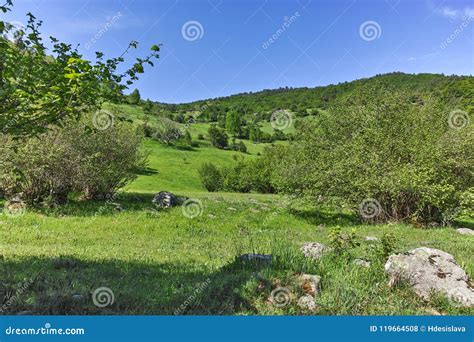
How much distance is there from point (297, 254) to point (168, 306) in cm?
347

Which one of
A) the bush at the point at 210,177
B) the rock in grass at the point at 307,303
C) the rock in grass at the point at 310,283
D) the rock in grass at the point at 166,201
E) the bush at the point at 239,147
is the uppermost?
the bush at the point at 239,147

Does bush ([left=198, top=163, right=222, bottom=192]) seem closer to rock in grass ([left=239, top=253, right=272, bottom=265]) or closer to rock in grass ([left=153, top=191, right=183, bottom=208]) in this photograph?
rock in grass ([left=153, top=191, right=183, bottom=208])

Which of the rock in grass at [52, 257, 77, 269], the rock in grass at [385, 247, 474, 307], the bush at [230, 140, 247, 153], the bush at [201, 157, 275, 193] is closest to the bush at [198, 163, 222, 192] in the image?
the bush at [201, 157, 275, 193]

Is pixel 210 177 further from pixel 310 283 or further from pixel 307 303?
pixel 307 303

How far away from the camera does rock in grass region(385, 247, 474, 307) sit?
7761 millimetres

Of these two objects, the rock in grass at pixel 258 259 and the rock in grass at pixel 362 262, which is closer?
the rock in grass at pixel 362 262

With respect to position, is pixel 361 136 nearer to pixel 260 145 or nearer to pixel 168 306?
pixel 168 306

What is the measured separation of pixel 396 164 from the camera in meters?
26.5

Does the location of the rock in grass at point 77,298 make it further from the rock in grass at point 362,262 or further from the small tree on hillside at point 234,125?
the small tree on hillside at point 234,125

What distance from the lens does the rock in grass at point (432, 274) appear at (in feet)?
25.5

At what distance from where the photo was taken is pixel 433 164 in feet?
83.4

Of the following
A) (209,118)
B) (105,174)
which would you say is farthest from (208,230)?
(209,118)

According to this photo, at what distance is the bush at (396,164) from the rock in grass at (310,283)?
19.3m

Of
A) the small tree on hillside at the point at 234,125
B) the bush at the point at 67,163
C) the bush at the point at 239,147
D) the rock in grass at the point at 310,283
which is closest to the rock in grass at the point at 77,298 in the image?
the rock in grass at the point at 310,283
